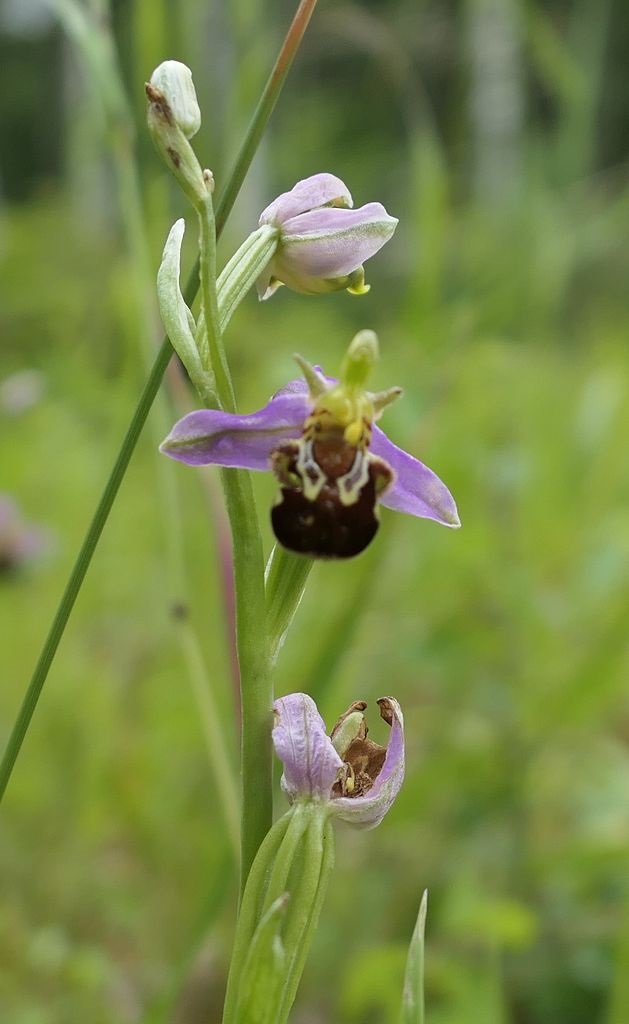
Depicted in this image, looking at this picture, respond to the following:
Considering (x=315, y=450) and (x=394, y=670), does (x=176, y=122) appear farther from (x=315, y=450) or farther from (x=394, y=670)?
(x=394, y=670)

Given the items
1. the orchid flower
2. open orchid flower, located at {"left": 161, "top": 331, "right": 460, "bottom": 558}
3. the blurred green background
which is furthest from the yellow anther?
the orchid flower

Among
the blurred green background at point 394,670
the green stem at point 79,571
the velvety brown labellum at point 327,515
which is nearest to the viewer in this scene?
the velvety brown labellum at point 327,515

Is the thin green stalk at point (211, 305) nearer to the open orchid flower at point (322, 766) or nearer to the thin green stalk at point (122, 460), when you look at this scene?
the thin green stalk at point (122, 460)

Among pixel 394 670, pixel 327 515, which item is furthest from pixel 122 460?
pixel 394 670

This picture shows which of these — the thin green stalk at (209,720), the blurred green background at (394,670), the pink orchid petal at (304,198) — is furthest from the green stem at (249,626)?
the thin green stalk at (209,720)

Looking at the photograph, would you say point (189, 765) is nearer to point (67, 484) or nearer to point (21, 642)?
point (21, 642)

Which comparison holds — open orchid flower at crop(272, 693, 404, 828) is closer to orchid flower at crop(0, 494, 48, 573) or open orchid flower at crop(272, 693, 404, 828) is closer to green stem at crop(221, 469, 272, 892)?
green stem at crop(221, 469, 272, 892)
